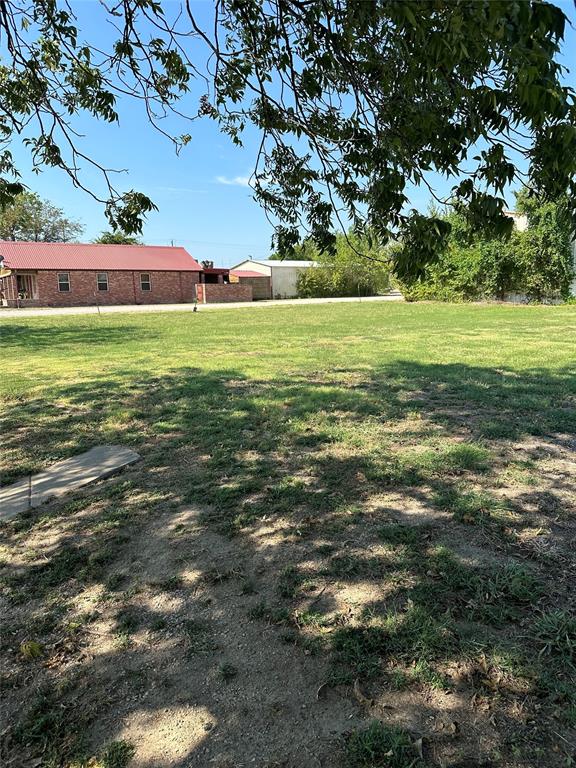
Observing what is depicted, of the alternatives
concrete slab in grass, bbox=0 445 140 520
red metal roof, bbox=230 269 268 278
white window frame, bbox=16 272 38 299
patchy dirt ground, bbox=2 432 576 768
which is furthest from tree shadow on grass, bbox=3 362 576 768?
red metal roof, bbox=230 269 268 278

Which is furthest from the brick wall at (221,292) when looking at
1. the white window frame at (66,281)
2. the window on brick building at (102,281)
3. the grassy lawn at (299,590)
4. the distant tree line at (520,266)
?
the grassy lawn at (299,590)

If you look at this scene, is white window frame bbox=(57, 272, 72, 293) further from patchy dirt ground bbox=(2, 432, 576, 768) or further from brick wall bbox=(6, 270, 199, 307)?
patchy dirt ground bbox=(2, 432, 576, 768)

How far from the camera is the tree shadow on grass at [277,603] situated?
1.70 meters

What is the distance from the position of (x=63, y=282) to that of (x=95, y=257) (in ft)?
11.1

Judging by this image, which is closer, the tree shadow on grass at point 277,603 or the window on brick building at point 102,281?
the tree shadow on grass at point 277,603

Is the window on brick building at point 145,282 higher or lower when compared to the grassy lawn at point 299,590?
higher

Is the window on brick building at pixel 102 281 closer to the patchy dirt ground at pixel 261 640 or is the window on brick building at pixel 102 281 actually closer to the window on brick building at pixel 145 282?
the window on brick building at pixel 145 282

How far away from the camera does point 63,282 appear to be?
35.3 meters

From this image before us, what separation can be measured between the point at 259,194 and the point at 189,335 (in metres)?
9.98

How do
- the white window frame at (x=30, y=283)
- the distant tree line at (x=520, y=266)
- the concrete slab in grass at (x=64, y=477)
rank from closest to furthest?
the concrete slab in grass at (x=64, y=477)
the distant tree line at (x=520, y=266)
the white window frame at (x=30, y=283)

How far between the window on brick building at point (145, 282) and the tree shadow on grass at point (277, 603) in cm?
3579

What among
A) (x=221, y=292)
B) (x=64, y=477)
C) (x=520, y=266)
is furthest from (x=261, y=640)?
(x=221, y=292)

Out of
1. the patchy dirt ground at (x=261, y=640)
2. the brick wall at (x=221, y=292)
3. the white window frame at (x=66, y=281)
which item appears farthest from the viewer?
the brick wall at (x=221, y=292)

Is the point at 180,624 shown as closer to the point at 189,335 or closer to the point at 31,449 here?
the point at 31,449
